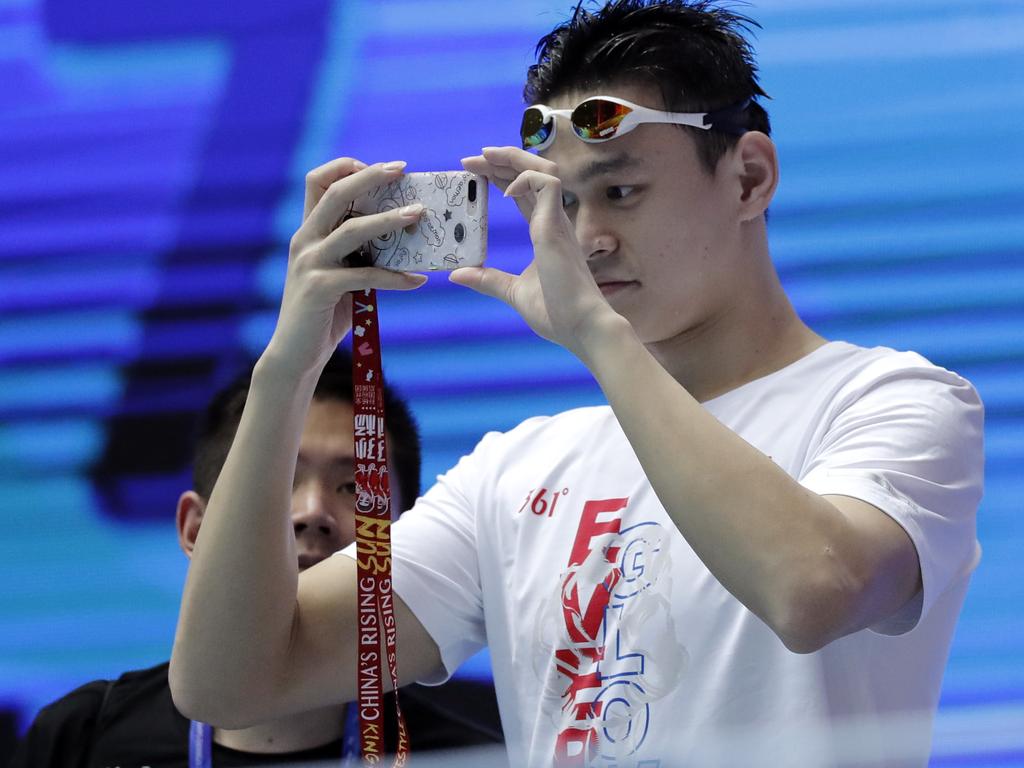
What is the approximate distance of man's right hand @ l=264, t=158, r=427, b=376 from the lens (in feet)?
5.59

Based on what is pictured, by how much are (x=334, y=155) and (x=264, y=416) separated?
1.39m

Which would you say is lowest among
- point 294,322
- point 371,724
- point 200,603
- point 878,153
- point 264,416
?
point 371,724

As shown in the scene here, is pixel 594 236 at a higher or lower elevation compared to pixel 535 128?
lower

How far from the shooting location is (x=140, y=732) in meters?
2.47

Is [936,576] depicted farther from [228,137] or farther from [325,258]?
[228,137]

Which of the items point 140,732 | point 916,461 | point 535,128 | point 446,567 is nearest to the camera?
point 916,461

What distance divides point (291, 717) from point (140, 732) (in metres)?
0.32

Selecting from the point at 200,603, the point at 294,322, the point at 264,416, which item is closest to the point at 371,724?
the point at 200,603

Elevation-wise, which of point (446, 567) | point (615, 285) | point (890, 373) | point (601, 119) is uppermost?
point (601, 119)

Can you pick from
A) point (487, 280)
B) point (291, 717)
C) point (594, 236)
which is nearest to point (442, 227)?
point (487, 280)

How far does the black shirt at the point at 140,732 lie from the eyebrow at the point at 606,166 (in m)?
1.12

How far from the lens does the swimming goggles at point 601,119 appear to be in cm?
186

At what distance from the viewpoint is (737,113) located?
6.61ft

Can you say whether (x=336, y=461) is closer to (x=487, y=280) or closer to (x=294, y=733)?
(x=294, y=733)
